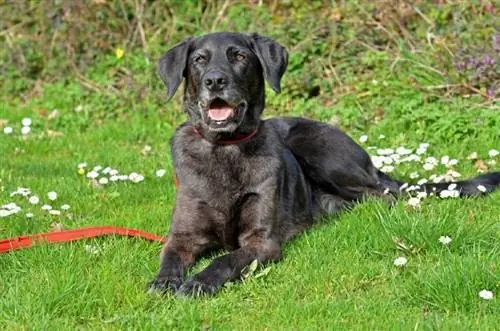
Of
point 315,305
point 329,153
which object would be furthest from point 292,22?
point 315,305

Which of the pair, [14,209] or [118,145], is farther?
[118,145]

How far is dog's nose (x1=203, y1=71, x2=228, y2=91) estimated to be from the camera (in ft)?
15.3

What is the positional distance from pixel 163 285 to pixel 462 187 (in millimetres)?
2323

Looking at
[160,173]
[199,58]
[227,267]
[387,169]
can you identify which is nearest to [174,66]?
[199,58]

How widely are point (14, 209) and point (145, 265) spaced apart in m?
1.32

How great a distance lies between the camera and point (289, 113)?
347 inches

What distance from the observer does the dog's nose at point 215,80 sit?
466cm

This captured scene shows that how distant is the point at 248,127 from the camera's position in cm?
504

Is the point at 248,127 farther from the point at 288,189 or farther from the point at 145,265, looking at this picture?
the point at 145,265

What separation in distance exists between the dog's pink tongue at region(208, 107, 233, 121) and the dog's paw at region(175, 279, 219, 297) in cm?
99

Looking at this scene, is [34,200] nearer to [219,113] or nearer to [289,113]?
[219,113]

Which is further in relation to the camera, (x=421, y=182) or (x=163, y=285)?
(x=421, y=182)

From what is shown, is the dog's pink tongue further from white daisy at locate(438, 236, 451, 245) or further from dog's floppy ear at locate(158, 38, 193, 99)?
white daisy at locate(438, 236, 451, 245)

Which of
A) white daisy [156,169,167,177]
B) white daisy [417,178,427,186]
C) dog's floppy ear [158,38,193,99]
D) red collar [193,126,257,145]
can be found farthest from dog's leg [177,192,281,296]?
white daisy [156,169,167,177]
